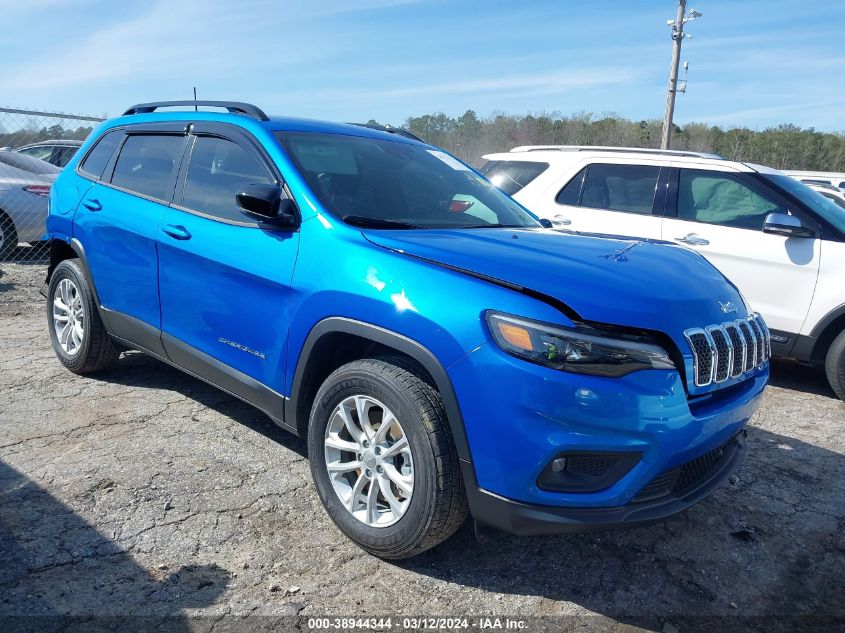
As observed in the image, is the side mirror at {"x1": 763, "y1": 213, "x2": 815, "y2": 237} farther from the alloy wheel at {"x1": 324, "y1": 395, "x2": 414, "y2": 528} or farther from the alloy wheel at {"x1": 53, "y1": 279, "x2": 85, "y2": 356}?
the alloy wheel at {"x1": 53, "y1": 279, "x2": 85, "y2": 356}

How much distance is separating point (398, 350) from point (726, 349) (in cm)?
130

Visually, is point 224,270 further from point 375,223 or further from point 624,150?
point 624,150

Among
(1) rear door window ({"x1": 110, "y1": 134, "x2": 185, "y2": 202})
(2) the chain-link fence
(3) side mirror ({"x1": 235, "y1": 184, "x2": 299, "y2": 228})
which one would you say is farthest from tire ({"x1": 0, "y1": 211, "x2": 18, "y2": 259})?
(3) side mirror ({"x1": 235, "y1": 184, "x2": 299, "y2": 228})

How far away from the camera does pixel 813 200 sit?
18.6ft

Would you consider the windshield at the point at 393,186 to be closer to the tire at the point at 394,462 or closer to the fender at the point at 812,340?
the tire at the point at 394,462

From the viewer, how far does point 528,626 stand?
2480 millimetres

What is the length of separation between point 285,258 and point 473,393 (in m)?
1.20

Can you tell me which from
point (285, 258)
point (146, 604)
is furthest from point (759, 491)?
point (146, 604)

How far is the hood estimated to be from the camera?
2453mm

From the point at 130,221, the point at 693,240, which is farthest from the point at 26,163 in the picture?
the point at 693,240

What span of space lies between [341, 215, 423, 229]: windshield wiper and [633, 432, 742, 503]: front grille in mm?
1548

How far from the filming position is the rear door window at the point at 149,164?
3988 millimetres

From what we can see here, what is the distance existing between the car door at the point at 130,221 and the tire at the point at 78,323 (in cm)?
19

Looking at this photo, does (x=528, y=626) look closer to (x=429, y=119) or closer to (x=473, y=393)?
(x=473, y=393)
